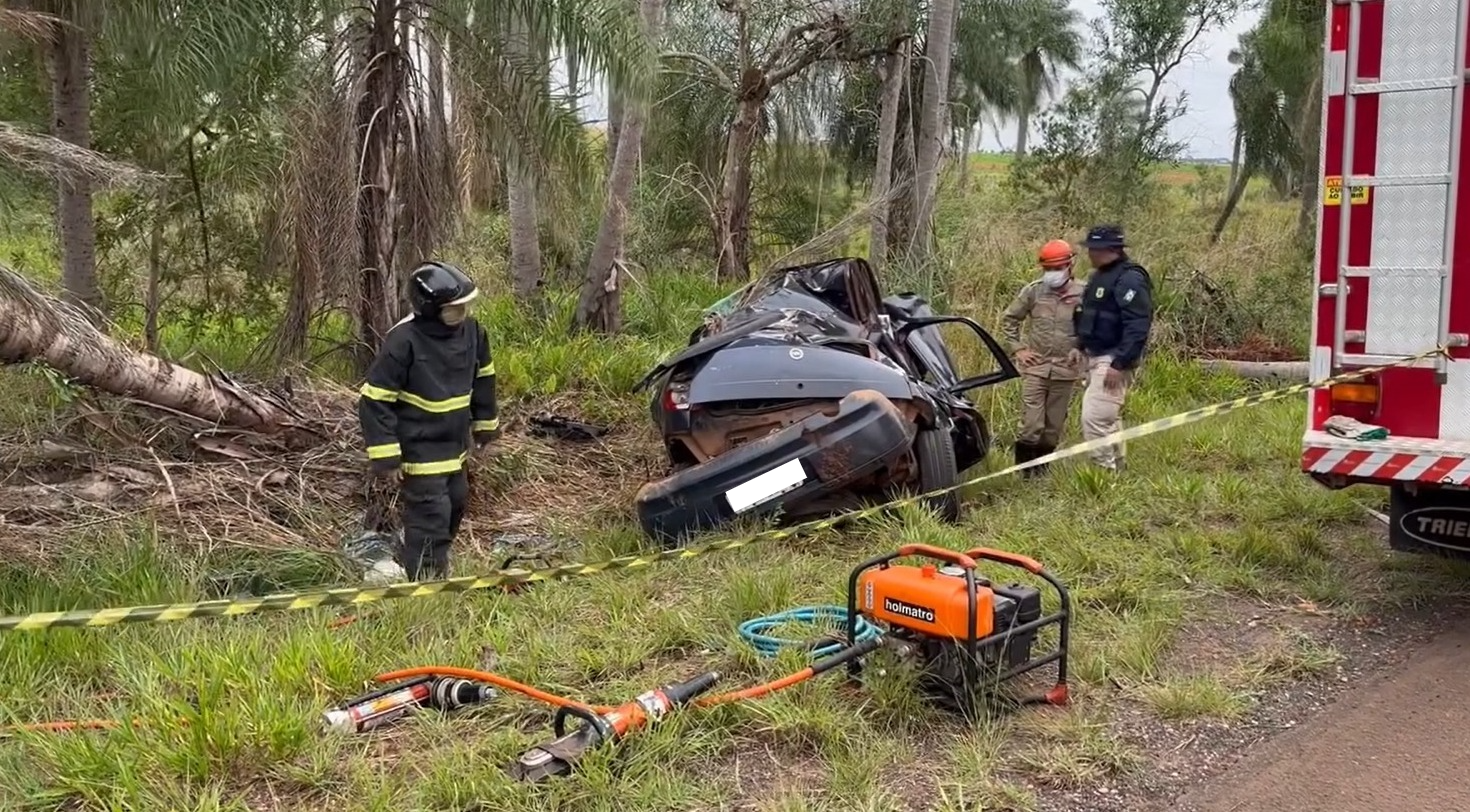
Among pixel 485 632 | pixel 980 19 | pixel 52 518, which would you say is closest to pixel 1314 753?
pixel 485 632

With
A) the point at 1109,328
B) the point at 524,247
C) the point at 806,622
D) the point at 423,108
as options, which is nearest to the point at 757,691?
the point at 806,622

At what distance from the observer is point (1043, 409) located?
302 inches

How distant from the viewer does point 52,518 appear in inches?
236

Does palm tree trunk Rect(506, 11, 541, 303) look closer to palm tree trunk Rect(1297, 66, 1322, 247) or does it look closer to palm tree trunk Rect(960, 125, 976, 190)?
palm tree trunk Rect(960, 125, 976, 190)

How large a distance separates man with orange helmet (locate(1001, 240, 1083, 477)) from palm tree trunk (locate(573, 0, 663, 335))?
14.7ft

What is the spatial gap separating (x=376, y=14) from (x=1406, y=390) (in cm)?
586

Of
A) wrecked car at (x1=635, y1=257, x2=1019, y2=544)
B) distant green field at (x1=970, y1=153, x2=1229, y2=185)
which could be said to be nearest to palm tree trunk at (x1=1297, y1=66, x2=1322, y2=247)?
distant green field at (x1=970, y1=153, x2=1229, y2=185)

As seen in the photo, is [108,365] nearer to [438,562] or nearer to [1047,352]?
[438,562]

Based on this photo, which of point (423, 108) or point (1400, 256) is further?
point (423, 108)

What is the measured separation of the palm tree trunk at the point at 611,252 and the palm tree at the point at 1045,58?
1221cm

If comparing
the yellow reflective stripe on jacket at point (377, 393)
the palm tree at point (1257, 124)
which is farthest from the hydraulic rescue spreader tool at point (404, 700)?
the palm tree at point (1257, 124)

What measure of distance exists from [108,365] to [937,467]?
417cm

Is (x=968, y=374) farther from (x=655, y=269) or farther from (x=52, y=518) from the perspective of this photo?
(x=52, y=518)

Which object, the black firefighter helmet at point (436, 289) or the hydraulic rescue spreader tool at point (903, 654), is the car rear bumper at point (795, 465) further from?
the hydraulic rescue spreader tool at point (903, 654)
